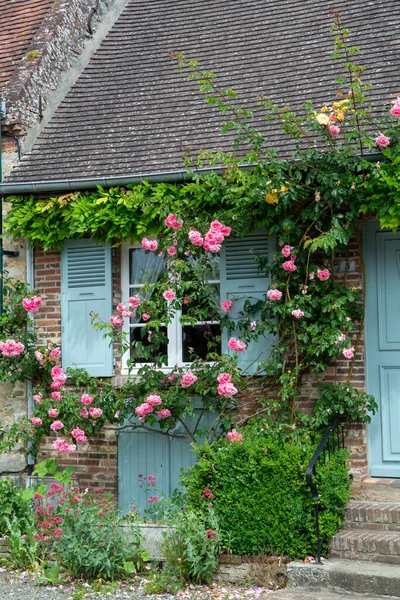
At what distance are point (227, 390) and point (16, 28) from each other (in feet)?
19.5

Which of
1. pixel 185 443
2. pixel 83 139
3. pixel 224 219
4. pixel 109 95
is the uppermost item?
pixel 109 95

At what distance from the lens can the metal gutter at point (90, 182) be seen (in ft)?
28.2

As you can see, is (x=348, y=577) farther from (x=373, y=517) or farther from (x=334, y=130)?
(x=334, y=130)

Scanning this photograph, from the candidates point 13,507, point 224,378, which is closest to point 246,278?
point 224,378

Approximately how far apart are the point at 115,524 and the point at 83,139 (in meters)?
4.39

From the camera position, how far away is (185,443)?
28.7 feet

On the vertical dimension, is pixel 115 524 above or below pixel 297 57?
below

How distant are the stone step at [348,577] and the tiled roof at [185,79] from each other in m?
3.83

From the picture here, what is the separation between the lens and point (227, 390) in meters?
7.85

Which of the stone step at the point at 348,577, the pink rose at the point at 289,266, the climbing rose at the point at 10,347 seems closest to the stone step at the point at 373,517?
the stone step at the point at 348,577

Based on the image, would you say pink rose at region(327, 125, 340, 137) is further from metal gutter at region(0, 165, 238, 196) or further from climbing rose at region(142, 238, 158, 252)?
climbing rose at region(142, 238, 158, 252)

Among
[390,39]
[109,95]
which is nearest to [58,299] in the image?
[109,95]

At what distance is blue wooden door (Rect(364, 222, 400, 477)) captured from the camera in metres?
8.08

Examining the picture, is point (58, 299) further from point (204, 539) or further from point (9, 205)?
point (204, 539)
